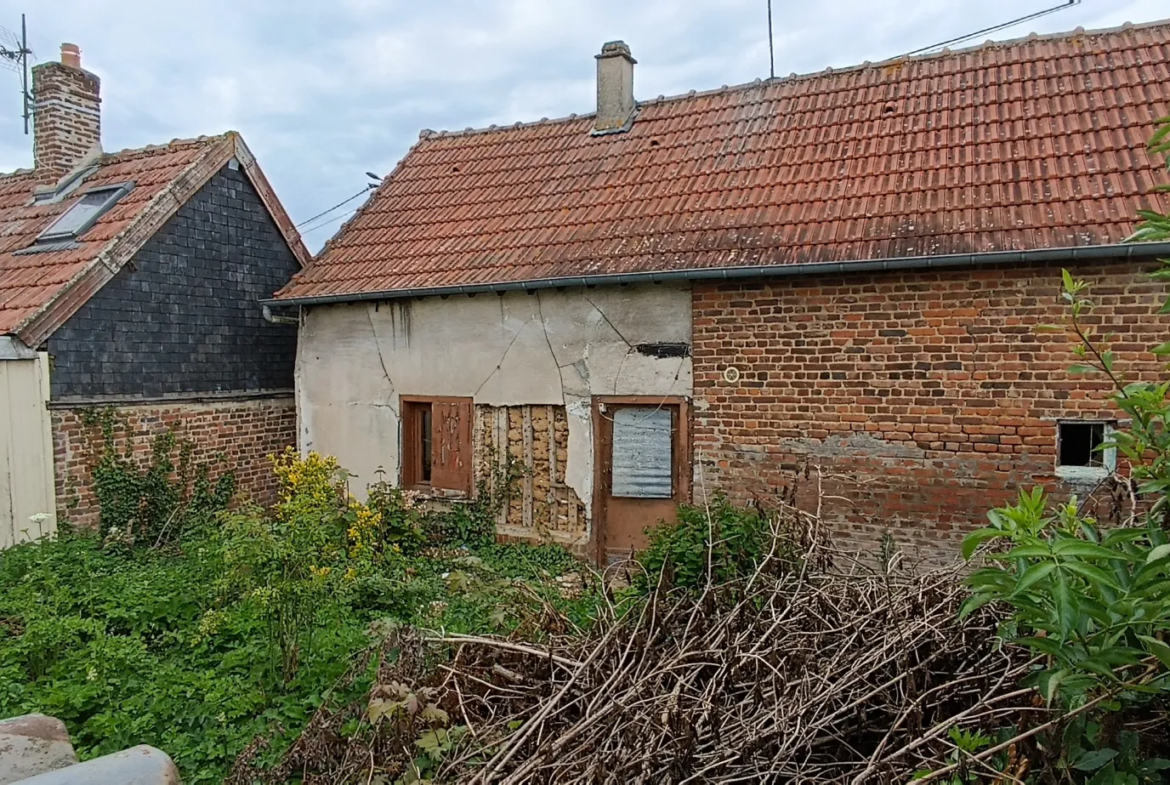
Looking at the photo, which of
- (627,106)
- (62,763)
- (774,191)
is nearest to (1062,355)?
(774,191)

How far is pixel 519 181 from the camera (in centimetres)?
1094

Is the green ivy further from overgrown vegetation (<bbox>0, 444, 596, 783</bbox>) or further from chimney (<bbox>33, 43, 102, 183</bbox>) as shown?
chimney (<bbox>33, 43, 102, 183</bbox>)

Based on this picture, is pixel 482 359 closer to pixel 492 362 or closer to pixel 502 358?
pixel 492 362

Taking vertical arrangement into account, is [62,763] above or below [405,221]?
below

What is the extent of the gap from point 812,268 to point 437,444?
513 centimetres

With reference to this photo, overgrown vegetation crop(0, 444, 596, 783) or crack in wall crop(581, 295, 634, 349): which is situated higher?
crack in wall crop(581, 295, 634, 349)

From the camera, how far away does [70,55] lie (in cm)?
1154

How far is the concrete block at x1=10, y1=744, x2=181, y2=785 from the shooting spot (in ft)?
11.0

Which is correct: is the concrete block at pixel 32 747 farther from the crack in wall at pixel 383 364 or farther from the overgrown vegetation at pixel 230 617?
the crack in wall at pixel 383 364

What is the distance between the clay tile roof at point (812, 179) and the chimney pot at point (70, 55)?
4.70m

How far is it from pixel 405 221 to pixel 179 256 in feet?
9.87

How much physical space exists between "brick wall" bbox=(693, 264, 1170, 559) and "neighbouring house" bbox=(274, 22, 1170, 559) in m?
0.02

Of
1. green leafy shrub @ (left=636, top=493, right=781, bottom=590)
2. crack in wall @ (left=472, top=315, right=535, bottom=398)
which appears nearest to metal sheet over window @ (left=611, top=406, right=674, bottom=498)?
crack in wall @ (left=472, top=315, right=535, bottom=398)

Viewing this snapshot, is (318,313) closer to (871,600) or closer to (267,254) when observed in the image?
(267,254)
